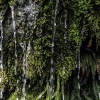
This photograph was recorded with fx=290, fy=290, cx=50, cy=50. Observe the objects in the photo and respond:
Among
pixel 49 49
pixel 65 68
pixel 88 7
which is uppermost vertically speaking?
pixel 88 7

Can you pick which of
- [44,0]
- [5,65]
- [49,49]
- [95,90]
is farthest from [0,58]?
[95,90]

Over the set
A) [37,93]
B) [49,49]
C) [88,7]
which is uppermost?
[88,7]

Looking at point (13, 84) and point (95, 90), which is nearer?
point (95, 90)

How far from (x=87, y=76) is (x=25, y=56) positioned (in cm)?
117

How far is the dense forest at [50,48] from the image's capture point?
16.7ft

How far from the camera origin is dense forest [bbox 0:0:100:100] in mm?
5090

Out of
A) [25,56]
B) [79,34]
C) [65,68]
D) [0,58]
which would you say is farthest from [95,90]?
[0,58]

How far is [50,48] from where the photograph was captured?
17.0 ft

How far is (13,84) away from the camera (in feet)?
17.5

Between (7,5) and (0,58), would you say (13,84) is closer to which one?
(0,58)

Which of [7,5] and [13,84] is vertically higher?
[7,5]

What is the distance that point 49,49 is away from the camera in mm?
5188

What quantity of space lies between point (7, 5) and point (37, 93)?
1674 millimetres

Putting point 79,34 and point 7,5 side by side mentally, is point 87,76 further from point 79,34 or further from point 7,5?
point 7,5
